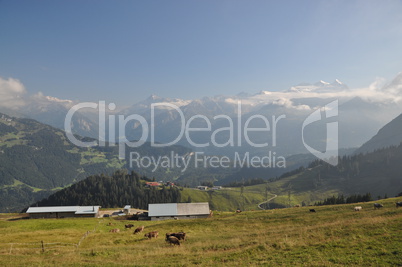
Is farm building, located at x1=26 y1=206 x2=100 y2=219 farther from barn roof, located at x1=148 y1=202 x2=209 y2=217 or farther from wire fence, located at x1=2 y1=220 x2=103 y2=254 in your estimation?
wire fence, located at x1=2 y1=220 x2=103 y2=254

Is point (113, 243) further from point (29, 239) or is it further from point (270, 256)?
point (270, 256)

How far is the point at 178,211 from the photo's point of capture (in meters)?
98.5

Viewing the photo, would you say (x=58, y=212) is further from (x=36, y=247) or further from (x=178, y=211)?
(x=36, y=247)

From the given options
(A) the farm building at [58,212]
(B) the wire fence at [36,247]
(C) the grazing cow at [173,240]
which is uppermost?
(C) the grazing cow at [173,240]

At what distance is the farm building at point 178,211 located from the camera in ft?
314

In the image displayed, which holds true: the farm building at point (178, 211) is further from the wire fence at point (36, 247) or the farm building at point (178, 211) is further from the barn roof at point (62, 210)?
the wire fence at point (36, 247)

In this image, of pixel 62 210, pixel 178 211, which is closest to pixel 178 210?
pixel 178 211

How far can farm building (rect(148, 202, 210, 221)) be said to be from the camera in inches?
3765

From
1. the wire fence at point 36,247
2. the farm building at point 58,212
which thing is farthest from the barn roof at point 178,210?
the wire fence at point 36,247

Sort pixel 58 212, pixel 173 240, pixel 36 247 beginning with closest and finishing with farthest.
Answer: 1. pixel 173 240
2. pixel 36 247
3. pixel 58 212

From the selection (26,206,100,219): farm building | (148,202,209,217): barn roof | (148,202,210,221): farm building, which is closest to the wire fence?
(148,202,210,221): farm building

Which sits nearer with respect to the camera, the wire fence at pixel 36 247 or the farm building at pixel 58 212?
the wire fence at pixel 36 247

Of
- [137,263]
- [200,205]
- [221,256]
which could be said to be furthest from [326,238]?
[200,205]

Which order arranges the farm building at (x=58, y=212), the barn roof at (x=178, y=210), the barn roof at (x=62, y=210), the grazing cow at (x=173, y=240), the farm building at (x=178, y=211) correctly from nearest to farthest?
the grazing cow at (x=173, y=240)
the farm building at (x=178, y=211)
the barn roof at (x=178, y=210)
the farm building at (x=58, y=212)
the barn roof at (x=62, y=210)
